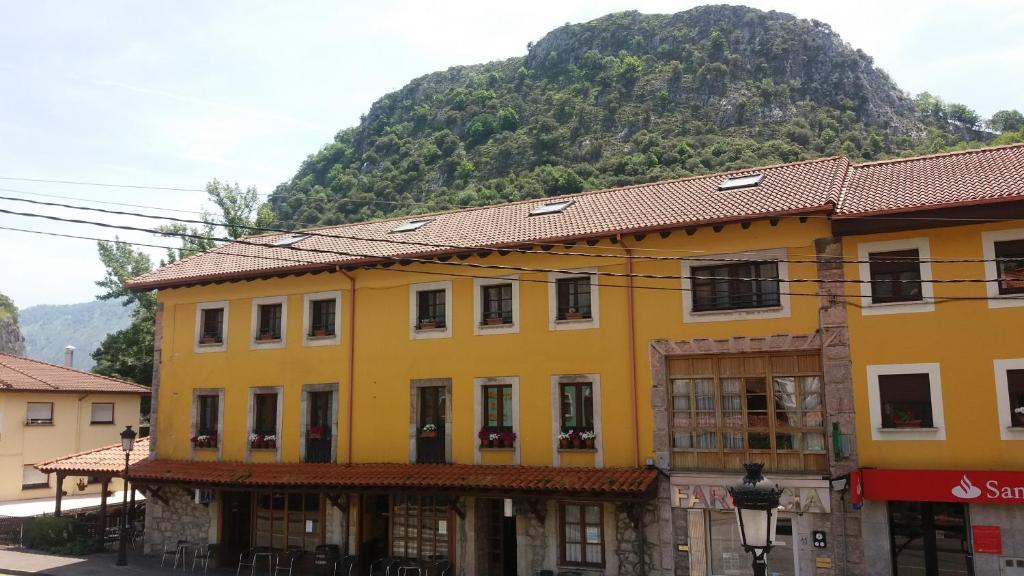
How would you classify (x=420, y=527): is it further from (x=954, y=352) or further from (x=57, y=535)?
(x=954, y=352)

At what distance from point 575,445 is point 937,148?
5525cm

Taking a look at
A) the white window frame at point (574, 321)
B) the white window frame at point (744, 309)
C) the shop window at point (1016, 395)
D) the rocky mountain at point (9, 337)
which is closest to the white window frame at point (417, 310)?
the white window frame at point (574, 321)

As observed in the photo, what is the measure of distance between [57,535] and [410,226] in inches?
536

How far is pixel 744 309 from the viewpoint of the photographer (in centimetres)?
1623

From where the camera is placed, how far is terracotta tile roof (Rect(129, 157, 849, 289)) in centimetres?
1670

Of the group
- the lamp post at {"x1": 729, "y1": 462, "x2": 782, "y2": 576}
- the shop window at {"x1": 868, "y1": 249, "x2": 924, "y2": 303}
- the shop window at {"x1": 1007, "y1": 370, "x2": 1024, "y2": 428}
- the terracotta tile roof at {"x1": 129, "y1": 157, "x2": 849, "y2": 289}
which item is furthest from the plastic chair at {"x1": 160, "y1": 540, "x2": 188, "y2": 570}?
the shop window at {"x1": 1007, "y1": 370, "x2": 1024, "y2": 428}

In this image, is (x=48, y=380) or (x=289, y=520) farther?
(x=48, y=380)

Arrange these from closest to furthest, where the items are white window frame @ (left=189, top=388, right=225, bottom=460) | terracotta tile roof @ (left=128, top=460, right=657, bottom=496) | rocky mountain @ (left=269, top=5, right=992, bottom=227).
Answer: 1. terracotta tile roof @ (left=128, top=460, right=657, bottom=496)
2. white window frame @ (left=189, top=388, right=225, bottom=460)
3. rocky mountain @ (left=269, top=5, right=992, bottom=227)

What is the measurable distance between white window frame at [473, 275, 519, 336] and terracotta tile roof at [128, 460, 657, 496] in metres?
3.20

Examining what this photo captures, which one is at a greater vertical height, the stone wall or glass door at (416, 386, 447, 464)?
glass door at (416, 386, 447, 464)

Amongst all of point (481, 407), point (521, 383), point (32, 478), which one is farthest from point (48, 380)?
point (521, 383)

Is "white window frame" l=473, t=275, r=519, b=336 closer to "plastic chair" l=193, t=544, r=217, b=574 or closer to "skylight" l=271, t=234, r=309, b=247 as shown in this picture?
"skylight" l=271, t=234, r=309, b=247

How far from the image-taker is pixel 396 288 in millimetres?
20062

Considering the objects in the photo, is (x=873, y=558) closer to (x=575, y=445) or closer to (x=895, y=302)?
(x=895, y=302)
